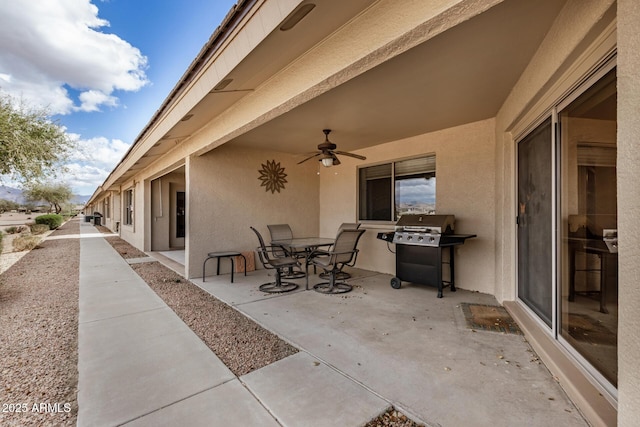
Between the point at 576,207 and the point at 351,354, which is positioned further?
the point at 351,354

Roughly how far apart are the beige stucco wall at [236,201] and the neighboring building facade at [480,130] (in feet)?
0.15

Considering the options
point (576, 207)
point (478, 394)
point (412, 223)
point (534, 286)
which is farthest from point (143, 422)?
point (412, 223)

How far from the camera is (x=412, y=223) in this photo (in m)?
4.67

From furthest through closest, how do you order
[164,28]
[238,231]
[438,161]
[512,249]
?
[164,28] → [238,231] → [438,161] → [512,249]

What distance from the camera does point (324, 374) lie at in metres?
2.27

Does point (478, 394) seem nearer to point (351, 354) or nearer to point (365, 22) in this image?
point (351, 354)

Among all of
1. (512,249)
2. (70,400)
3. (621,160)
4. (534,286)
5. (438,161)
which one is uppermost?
(438,161)

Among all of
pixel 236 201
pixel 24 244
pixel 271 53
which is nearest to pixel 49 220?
pixel 24 244

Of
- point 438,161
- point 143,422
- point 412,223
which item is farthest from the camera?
point 438,161

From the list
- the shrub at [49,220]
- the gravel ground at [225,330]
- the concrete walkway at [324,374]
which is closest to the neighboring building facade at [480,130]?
the concrete walkway at [324,374]

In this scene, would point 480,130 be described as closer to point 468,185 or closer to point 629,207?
A: point 468,185

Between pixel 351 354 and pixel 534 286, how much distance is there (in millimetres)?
2102

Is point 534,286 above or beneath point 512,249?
beneath

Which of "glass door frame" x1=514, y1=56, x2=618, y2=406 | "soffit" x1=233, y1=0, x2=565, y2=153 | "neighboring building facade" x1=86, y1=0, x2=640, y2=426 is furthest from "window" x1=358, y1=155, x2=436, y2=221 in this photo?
"glass door frame" x1=514, y1=56, x2=618, y2=406
